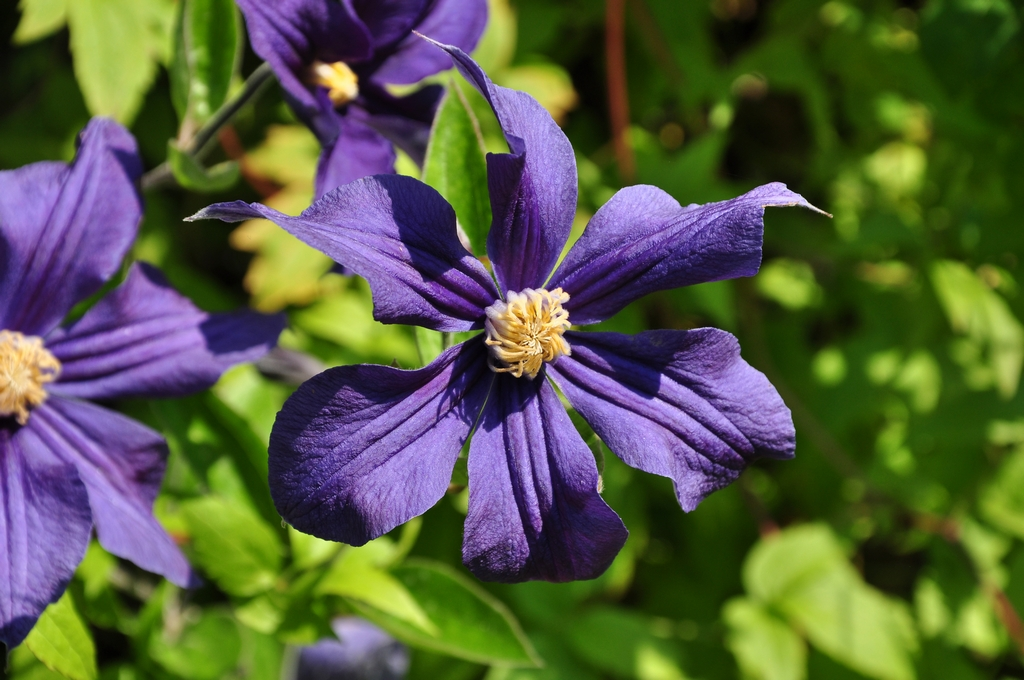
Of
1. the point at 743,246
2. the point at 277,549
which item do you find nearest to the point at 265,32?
the point at 743,246

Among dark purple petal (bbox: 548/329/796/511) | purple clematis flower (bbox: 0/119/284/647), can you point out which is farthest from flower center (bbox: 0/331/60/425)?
dark purple petal (bbox: 548/329/796/511)

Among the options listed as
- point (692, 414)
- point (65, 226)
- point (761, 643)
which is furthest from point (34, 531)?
point (761, 643)

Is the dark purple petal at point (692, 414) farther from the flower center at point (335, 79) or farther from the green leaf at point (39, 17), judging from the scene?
the green leaf at point (39, 17)

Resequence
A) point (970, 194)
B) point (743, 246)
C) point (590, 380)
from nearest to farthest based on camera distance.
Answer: point (743, 246) → point (590, 380) → point (970, 194)

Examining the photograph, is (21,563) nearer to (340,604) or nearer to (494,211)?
(340,604)

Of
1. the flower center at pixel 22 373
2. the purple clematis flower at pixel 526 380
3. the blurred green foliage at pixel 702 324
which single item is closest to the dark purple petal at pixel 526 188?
the purple clematis flower at pixel 526 380

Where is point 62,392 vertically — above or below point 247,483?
above
